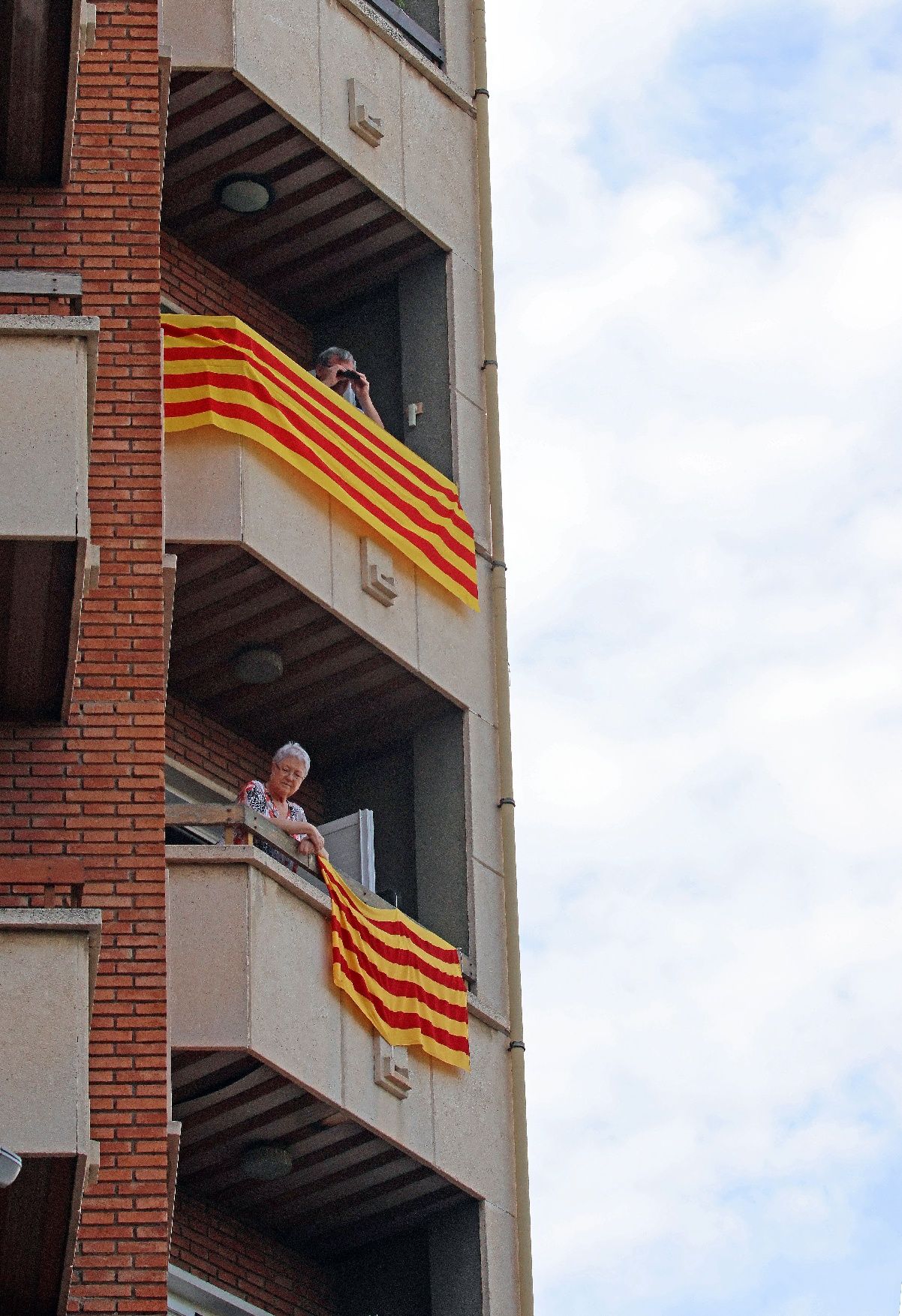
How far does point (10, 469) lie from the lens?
17.7 metres

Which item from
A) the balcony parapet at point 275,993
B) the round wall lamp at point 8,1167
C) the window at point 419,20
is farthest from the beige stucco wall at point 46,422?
the window at point 419,20

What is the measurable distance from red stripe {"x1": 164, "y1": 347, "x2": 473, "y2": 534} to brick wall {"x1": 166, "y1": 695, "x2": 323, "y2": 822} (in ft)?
7.11

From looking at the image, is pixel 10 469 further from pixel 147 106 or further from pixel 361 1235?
pixel 361 1235

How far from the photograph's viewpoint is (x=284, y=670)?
23.8 m

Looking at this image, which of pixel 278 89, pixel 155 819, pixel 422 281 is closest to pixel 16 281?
pixel 155 819

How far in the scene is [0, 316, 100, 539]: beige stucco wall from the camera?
692 inches

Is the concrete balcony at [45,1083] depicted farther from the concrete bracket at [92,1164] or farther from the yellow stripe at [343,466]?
the yellow stripe at [343,466]

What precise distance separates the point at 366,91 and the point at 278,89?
1.17 metres

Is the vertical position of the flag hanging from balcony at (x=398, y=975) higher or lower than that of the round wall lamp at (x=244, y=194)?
lower

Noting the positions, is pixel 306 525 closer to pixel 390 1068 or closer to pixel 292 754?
pixel 292 754

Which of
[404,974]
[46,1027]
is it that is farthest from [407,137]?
[46,1027]

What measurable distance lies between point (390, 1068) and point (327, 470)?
4343 millimetres

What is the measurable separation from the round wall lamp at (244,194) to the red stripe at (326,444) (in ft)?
8.09

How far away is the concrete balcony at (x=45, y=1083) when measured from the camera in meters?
15.9
